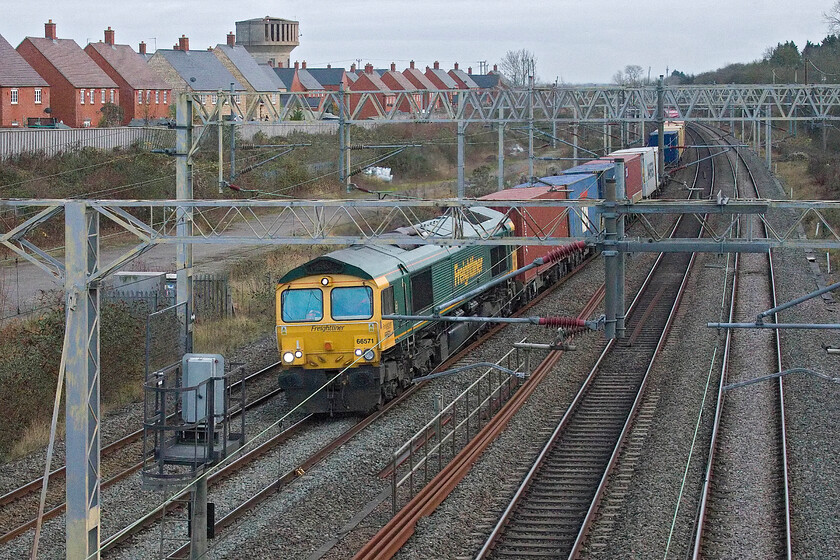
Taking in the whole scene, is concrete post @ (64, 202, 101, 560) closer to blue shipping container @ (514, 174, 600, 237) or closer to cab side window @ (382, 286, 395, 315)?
cab side window @ (382, 286, 395, 315)

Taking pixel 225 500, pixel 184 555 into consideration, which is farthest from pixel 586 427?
pixel 184 555

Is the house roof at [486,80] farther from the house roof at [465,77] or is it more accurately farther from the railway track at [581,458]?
the railway track at [581,458]

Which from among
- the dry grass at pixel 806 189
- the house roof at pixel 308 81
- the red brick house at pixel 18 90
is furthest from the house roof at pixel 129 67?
the dry grass at pixel 806 189

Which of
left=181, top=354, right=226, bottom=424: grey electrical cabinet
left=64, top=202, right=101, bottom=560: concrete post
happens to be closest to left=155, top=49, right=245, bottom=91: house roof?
left=64, top=202, right=101, bottom=560: concrete post

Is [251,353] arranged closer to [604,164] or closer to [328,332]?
[328,332]

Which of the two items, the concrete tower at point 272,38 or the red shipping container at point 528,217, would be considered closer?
the red shipping container at point 528,217

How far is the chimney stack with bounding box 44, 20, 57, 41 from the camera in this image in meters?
54.9

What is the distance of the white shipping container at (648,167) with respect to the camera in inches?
1647

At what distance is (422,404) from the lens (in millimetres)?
19094

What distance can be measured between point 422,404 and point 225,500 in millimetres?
5523

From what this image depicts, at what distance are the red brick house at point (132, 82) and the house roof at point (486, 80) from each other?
186 ft

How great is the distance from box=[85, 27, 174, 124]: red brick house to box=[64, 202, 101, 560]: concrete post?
46621 millimetres

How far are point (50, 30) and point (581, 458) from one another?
156ft

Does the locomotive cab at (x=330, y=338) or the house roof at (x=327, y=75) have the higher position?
the house roof at (x=327, y=75)
